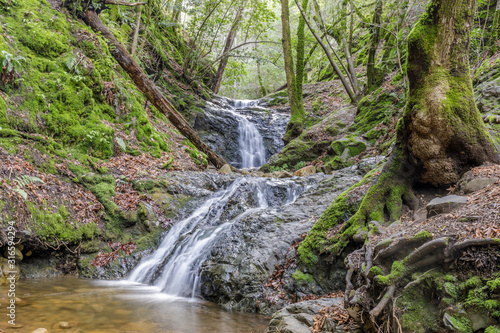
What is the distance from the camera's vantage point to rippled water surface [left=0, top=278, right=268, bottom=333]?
12.2ft

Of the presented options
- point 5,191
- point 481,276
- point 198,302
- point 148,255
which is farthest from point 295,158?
point 481,276

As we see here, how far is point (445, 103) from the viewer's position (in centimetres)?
387

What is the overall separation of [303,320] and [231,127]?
46.3ft

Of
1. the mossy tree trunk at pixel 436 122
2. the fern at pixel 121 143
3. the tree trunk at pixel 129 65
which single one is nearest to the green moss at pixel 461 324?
the mossy tree trunk at pixel 436 122

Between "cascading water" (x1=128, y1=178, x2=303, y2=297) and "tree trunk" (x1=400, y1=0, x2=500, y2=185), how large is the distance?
13.1 ft

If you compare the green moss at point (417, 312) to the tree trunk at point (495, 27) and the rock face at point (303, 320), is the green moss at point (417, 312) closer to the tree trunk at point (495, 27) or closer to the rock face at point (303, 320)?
the rock face at point (303, 320)

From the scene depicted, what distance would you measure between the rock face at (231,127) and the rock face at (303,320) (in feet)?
40.1

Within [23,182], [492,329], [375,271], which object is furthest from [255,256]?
[23,182]

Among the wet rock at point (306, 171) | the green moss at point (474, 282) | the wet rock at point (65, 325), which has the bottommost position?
the wet rock at point (65, 325)

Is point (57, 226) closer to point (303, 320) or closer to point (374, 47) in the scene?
point (303, 320)

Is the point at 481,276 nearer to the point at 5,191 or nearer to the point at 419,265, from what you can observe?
the point at 419,265

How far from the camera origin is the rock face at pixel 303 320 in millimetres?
3141

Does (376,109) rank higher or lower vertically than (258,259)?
higher

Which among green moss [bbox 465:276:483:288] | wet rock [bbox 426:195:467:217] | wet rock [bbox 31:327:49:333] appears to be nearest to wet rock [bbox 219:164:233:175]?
wet rock [bbox 31:327:49:333]
